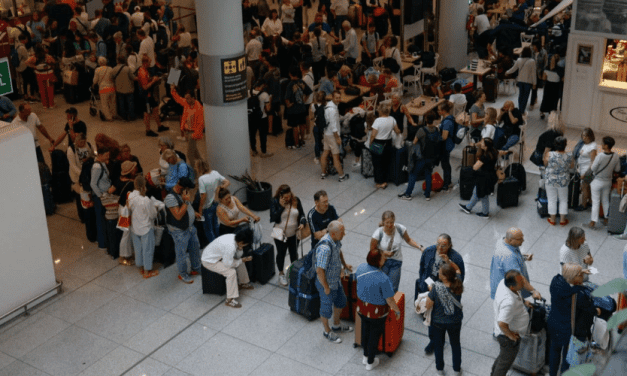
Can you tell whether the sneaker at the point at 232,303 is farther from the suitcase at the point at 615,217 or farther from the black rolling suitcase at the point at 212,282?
the suitcase at the point at 615,217

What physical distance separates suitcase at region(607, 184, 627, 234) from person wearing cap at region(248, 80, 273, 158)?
18.4 feet

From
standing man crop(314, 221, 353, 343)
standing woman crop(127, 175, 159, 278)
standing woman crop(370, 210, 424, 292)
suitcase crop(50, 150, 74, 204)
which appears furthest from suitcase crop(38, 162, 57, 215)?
standing woman crop(370, 210, 424, 292)

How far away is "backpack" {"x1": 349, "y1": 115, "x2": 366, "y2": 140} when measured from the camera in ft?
39.9

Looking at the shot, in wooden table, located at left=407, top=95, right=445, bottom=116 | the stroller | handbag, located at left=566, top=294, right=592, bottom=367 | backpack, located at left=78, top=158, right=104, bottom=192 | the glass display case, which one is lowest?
handbag, located at left=566, top=294, right=592, bottom=367

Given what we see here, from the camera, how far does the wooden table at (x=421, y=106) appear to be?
1281 cm

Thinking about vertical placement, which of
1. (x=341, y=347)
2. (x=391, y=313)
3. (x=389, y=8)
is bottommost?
(x=341, y=347)

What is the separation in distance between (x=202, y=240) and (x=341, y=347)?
285 cm

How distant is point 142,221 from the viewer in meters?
8.66

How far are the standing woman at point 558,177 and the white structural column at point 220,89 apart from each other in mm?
4284

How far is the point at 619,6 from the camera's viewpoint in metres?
12.1

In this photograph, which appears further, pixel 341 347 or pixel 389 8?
pixel 389 8

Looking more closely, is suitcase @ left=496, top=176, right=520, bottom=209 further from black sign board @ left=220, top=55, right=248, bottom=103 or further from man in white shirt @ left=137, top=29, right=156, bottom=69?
man in white shirt @ left=137, top=29, right=156, bottom=69

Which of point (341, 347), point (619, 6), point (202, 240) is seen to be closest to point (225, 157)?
point (202, 240)

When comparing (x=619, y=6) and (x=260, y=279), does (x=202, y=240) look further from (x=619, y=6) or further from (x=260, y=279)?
(x=619, y=6)
